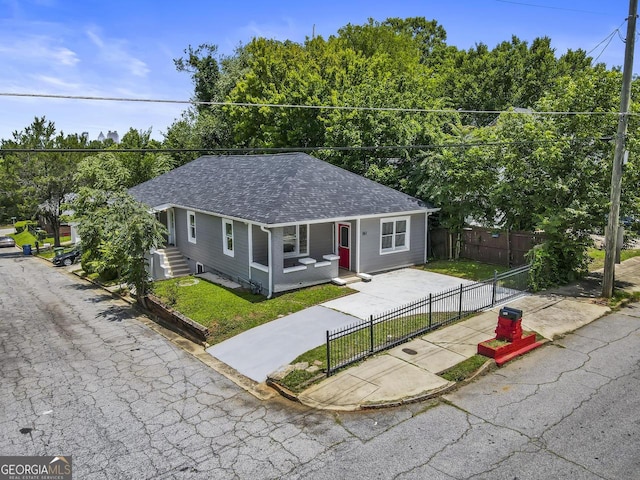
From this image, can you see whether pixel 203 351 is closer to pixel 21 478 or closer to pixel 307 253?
pixel 21 478

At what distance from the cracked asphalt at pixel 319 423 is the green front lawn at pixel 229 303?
76.3 inches

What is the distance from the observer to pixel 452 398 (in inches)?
399

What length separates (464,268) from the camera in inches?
850

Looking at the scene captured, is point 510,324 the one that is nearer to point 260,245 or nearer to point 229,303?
point 229,303

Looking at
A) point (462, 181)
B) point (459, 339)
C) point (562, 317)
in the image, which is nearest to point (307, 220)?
point (459, 339)

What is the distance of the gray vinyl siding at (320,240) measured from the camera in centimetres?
2038

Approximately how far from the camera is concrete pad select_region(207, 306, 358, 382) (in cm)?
1256

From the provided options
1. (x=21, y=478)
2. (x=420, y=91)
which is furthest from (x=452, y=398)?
(x=420, y=91)

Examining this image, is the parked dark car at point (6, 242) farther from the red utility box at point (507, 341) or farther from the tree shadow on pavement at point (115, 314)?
the red utility box at point (507, 341)

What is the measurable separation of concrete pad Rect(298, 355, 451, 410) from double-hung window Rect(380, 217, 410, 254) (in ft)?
33.4

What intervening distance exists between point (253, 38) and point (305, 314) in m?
34.7

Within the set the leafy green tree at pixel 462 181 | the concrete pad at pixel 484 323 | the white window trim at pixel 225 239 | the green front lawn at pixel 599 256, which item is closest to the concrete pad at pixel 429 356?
the concrete pad at pixel 484 323

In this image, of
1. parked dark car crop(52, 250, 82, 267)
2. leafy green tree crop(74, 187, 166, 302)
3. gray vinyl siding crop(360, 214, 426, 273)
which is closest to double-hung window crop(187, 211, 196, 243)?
leafy green tree crop(74, 187, 166, 302)

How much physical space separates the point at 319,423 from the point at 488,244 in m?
15.4
